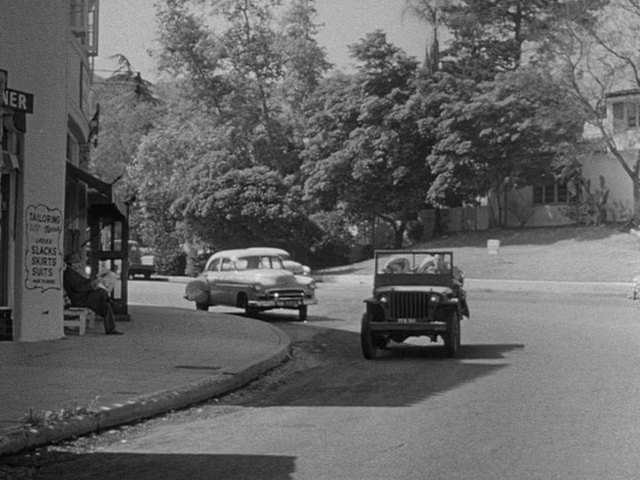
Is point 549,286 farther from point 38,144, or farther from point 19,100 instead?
point 19,100

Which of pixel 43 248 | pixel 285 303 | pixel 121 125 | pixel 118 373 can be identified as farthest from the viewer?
pixel 121 125

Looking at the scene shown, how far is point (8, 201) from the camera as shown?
51.0ft

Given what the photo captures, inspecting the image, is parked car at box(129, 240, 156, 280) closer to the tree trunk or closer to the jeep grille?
the tree trunk

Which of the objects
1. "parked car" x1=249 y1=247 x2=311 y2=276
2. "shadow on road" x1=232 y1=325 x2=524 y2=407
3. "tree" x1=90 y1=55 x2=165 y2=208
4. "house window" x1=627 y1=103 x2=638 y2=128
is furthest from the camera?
"tree" x1=90 y1=55 x2=165 y2=208

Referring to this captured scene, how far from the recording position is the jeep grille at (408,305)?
48.9ft

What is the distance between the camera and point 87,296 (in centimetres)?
1725

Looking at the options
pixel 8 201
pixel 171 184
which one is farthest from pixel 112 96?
pixel 8 201

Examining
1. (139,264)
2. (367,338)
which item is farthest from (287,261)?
(139,264)

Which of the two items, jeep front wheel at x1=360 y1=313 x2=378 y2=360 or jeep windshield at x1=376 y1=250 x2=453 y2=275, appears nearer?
jeep front wheel at x1=360 y1=313 x2=378 y2=360

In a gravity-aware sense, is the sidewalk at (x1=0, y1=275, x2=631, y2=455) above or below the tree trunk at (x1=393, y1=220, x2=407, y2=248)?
below

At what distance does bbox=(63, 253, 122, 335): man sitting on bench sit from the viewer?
17.2 m

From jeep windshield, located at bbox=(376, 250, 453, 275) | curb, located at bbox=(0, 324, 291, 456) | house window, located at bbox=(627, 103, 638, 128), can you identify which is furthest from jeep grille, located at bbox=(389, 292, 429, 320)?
house window, located at bbox=(627, 103, 638, 128)

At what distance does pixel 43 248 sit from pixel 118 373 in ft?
14.6

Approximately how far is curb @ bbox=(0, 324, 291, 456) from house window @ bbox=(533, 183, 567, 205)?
3987cm
